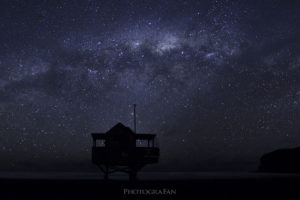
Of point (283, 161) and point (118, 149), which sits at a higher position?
point (118, 149)

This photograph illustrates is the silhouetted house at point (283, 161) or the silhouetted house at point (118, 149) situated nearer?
the silhouetted house at point (118, 149)

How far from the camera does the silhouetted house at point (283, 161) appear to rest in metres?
131

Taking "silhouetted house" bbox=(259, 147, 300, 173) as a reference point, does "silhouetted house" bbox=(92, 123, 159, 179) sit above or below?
above

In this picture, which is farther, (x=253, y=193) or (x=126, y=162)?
(x=126, y=162)

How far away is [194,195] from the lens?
1978cm

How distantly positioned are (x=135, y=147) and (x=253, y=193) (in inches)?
487

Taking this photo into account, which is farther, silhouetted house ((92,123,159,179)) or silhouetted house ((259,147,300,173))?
silhouetted house ((259,147,300,173))

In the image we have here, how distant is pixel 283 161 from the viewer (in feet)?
458

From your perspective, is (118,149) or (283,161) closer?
(118,149)

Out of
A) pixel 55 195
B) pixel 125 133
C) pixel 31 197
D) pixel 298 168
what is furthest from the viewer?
pixel 298 168

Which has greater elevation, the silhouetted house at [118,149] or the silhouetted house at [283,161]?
the silhouetted house at [118,149]

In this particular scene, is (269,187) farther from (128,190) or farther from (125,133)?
(125,133)

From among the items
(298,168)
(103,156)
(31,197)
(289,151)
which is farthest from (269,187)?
(289,151)

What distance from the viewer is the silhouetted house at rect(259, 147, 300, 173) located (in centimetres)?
13075
